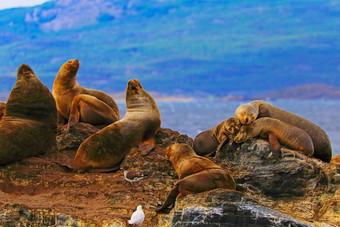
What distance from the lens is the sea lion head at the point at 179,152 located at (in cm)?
846

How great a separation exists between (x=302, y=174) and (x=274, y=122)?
43.2 inches

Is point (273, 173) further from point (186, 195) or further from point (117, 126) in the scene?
point (117, 126)

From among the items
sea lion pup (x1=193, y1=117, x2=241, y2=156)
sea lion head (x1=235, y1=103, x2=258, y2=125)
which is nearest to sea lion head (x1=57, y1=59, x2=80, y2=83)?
sea lion pup (x1=193, y1=117, x2=241, y2=156)

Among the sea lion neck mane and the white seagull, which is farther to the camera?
the sea lion neck mane

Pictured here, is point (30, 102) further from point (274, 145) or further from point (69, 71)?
point (274, 145)

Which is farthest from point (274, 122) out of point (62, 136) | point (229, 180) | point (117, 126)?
point (62, 136)

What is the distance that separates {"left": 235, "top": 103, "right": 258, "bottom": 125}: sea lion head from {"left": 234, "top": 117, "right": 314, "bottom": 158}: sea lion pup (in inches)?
3.2

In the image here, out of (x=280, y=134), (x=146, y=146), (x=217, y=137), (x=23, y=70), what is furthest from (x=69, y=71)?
(x=280, y=134)

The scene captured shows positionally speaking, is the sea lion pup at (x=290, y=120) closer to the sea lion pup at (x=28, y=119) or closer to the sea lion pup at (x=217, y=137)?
the sea lion pup at (x=217, y=137)

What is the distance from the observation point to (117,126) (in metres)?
9.24

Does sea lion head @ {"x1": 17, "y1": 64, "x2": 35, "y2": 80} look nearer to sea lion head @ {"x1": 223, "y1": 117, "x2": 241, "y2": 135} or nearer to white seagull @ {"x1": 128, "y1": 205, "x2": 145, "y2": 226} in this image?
sea lion head @ {"x1": 223, "y1": 117, "x2": 241, "y2": 135}

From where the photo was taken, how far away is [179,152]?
27.9 feet

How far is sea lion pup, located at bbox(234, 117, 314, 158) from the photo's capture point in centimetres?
888

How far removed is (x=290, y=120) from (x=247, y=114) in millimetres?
931
